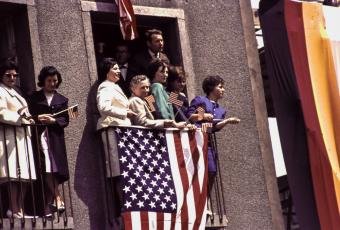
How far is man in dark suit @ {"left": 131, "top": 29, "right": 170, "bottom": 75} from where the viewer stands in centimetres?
1855

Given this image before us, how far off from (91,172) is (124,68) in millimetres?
1599

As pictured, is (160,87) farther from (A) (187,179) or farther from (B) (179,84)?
(A) (187,179)

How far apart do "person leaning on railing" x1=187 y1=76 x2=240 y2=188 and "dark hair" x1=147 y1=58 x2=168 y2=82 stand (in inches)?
25.1

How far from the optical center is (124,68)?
61.1 feet

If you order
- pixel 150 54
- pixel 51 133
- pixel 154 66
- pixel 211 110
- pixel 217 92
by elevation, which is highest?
pixel 150 54

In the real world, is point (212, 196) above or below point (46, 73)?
below

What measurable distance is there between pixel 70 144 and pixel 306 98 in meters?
3.44

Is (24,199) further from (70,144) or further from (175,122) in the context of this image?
(175,122)

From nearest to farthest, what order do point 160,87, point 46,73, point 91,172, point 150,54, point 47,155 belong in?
point 47,155 → point 46,73 → point 91,172 → point 160,87 → point 150,54

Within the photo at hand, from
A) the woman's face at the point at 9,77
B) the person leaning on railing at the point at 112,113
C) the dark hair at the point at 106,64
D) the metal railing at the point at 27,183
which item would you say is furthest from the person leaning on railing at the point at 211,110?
the woman's face at the point at 9,77

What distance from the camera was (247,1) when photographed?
20172 mm

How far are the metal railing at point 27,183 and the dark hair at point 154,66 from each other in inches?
76.6

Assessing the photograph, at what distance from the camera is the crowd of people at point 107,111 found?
1662cm

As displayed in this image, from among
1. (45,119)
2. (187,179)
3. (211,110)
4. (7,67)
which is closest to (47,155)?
(45,119)
